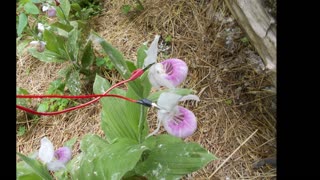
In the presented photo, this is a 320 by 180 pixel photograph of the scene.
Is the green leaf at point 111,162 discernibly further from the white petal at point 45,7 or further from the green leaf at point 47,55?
the white petal at point 45,7

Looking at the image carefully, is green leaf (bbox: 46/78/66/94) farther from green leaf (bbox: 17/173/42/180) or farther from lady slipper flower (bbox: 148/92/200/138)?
lady slipper flower (bbox: 148/92/200/138)

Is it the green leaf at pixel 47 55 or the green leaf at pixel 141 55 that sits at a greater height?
the green leaf at pixel 141 55

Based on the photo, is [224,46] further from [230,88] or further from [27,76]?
[27,76]

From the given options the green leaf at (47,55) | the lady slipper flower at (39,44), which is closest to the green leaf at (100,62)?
the green leaf at (47,55)

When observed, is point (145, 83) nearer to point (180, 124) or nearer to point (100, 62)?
point (180, 124)

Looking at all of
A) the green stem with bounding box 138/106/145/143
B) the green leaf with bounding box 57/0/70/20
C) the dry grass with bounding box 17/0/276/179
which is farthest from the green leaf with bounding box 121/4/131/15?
the green stem with bounding box 138/106/145/143

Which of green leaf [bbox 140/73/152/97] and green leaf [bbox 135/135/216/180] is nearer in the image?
green leaf [bbox 140/73/152/97]

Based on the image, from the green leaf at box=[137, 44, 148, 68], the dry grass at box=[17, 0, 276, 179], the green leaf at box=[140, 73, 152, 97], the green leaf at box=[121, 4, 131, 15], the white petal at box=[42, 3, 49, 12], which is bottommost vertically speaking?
the dry grass at box=[17, 0, 276, 179]
